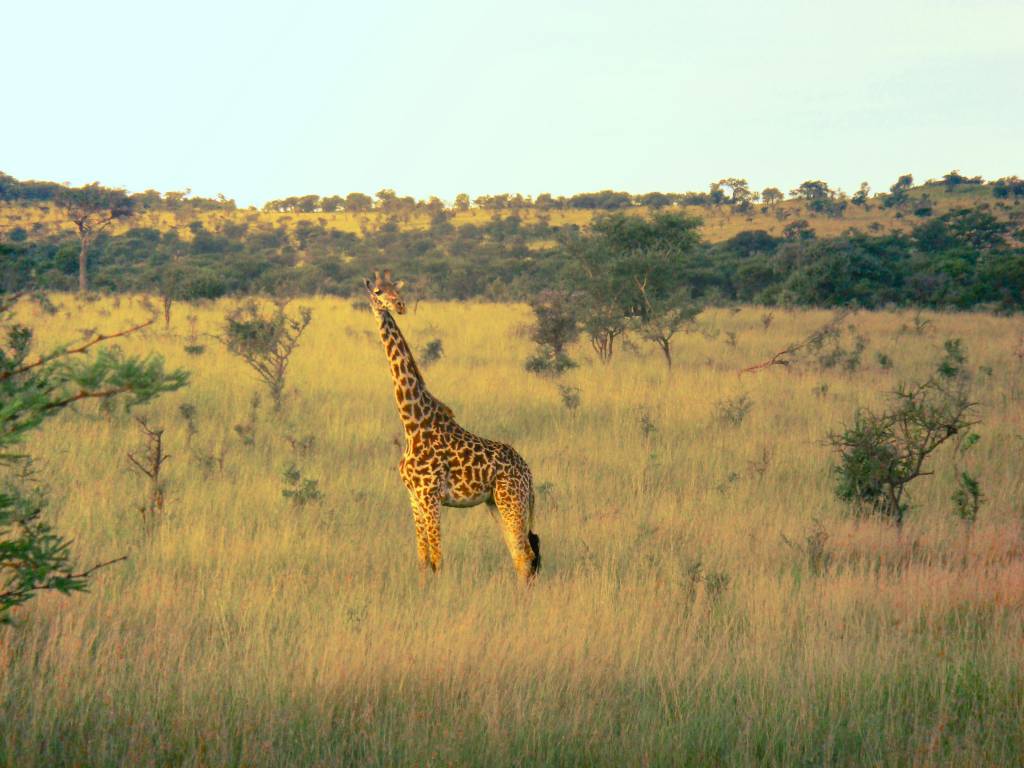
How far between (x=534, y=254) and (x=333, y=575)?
54.7m

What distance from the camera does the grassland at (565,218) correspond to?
234 ft

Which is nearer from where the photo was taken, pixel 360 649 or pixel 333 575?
pixel 360 649

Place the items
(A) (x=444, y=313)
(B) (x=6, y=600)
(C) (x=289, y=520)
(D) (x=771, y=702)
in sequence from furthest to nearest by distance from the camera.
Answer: (A) (x=444, y=313), (C) (x=289, y=520), (D) (x=771, y=702), (B) (x=6, y=600)

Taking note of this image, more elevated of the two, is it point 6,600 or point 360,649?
point 6,600

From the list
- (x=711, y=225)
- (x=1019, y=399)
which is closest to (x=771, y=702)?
(x=1019, y=399)

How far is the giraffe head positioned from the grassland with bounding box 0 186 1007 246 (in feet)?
203

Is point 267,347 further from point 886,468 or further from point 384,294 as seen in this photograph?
point 886,468

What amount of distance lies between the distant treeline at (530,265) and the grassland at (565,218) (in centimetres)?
451

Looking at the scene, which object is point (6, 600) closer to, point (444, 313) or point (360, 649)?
point (360, 649)

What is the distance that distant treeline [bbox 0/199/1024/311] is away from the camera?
33.5 m

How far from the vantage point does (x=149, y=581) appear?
20.5 feet

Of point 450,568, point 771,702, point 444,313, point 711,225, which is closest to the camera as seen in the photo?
point 771,702

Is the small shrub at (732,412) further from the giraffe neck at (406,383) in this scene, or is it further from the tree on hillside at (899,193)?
the tree on hillside at (899,193)

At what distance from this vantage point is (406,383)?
277 inches
